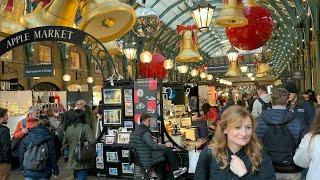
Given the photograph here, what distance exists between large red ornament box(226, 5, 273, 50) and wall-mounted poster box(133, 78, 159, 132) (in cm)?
211

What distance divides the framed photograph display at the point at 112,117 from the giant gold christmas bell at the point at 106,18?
4591mm

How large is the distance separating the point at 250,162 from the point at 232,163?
0.42 feet

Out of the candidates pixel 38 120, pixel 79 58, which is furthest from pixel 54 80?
pixel 38 120

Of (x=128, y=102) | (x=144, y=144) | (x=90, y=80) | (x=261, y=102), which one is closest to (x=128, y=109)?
(x=128, y=102)

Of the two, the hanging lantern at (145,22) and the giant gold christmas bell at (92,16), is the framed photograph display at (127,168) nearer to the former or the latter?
the hanging lantern at (145,22)

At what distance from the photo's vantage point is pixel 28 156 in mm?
5855

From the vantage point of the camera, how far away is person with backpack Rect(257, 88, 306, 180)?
4.74 metres

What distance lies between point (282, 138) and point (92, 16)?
2373 mm

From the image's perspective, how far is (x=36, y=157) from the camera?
19.1ft

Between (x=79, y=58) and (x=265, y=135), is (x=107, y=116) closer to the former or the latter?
(x=265, y=135)

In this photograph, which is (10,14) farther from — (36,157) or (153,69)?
(153,69)

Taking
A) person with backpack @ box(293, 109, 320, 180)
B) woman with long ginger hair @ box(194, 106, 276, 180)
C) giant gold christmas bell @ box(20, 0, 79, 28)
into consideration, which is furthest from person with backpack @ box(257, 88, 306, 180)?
giant gold christmas bell @ box(20, 0, 79, 28)

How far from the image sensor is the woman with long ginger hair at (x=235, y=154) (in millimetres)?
2771

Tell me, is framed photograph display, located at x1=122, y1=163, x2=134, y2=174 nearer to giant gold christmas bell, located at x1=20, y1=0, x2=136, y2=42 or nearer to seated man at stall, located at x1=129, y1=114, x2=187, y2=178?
seated man at stall, located at x1=129, y1=114, x2=187, y2=178
